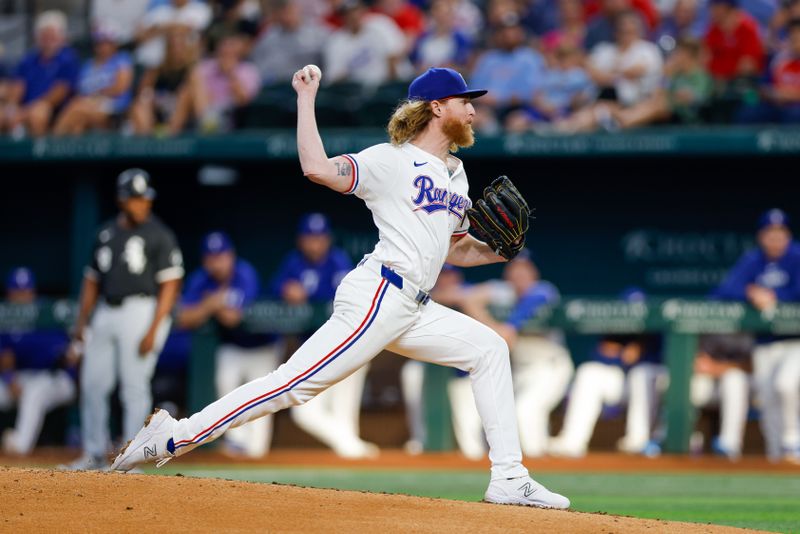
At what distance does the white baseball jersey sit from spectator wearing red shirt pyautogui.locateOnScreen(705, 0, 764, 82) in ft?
21.1

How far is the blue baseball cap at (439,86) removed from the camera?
4977 mm

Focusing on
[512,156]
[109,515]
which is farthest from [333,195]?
[109,515]

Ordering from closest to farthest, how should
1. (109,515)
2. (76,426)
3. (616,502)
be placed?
(109,515) → (616,502) → (76,426)

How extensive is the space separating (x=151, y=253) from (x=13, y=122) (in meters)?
3.93

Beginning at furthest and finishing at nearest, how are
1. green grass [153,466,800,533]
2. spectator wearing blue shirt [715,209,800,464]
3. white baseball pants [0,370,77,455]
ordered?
white baseball pants [0,370,77,455] < spectator wearing blue shirt [715,209,800,464] < green grass [153,466,800,533]

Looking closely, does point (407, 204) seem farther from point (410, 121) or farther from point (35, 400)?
point (35, 400)

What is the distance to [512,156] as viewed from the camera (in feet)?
34.7

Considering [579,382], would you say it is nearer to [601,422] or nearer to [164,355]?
[601,422]

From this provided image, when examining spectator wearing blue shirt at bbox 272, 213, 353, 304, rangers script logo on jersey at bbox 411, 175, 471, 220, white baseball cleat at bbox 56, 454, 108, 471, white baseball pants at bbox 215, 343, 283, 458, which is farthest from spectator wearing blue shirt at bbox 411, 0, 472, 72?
rangers script logo on jersey at bbox 411, 175, 471, 220

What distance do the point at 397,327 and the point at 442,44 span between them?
6861 millimetres

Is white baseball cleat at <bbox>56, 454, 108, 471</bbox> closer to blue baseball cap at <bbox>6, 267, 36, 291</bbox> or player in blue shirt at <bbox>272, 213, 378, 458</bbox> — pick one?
player in blue shirt at <bbox>272, 213, 378, 458</bbox>

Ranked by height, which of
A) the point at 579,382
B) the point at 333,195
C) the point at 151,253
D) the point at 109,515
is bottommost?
the point at 109,515

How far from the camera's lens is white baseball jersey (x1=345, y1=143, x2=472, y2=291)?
4.84 metres

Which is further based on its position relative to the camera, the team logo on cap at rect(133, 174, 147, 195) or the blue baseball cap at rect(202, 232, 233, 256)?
the blue baseball cap at rect(202, 232, 233, 256)
